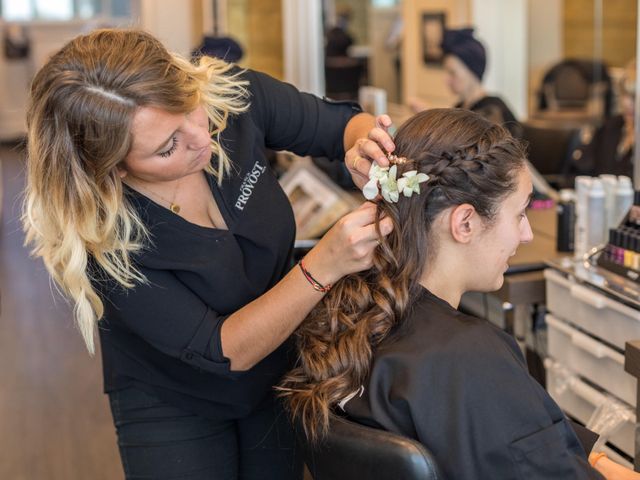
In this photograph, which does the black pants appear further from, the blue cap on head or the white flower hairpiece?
the blue cap on head

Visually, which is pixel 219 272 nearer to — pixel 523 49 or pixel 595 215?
pixel 595 215

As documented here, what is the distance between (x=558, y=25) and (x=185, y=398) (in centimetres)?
470

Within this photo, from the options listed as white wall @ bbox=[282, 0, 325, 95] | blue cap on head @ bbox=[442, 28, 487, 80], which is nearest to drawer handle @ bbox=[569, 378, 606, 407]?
blue cap on head @ bbox=[442, 28, 487, 80]

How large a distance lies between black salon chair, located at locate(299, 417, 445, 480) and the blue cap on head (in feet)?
10.0

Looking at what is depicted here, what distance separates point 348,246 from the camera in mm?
1246

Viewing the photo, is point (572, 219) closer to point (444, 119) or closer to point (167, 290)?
point (444, 119)

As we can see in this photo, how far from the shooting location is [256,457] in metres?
1.68

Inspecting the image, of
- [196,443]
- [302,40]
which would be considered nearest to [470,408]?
[196,443]

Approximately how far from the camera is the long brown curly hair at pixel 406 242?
1.34m

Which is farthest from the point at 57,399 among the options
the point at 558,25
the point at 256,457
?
the point at 558,25

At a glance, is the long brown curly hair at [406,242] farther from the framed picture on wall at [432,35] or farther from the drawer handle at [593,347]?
the framed picture on wall at [432,35]

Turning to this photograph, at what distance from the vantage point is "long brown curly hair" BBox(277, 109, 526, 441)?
1339 millimetres

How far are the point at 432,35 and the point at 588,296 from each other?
4212 mm

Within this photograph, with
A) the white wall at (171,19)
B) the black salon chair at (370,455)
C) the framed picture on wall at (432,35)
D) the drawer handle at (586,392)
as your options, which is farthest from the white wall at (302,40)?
the black salon chair at (370,455)
